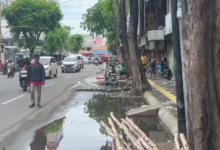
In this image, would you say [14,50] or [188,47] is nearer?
[188,47]

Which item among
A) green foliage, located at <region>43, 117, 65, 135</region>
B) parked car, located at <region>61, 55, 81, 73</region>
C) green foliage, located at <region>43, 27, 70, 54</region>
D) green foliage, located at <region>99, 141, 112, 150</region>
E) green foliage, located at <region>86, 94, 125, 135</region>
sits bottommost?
green foliage, located at <region>86, 94, 125, 135</region>

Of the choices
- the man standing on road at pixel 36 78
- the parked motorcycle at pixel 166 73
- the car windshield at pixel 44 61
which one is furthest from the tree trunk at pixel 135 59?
the car windshield at pixel 44 61

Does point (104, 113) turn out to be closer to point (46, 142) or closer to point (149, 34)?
point (46, 142)

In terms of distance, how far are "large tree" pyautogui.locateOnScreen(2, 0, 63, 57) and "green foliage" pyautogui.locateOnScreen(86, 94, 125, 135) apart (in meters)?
40.2

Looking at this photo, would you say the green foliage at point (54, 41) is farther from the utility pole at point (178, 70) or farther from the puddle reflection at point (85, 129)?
the utility pole at point (178, 70)

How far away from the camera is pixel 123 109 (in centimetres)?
1412

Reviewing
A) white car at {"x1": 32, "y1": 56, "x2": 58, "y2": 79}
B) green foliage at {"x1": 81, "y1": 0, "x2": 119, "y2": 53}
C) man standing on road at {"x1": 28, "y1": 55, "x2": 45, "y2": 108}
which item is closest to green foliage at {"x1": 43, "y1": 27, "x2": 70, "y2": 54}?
green foliage at {"x1": 81, "y1": 0, "x2": 119, "y2": 53}

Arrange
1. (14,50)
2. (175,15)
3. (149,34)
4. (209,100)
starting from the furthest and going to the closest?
(14,50) → (149,34) → (175,15) → (209,100)

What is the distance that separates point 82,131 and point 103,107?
4.63m

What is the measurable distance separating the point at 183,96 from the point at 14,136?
4.04 meters

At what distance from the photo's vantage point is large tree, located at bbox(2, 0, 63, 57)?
5688 cm

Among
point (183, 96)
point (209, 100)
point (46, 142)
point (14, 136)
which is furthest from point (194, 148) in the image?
point (14, 136)

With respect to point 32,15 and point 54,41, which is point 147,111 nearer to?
point 32,15

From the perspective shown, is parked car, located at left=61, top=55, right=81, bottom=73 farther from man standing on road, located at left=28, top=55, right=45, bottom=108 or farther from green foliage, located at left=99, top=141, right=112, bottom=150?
green foliage, located at left=99, top=141, right=112, bottom=150
